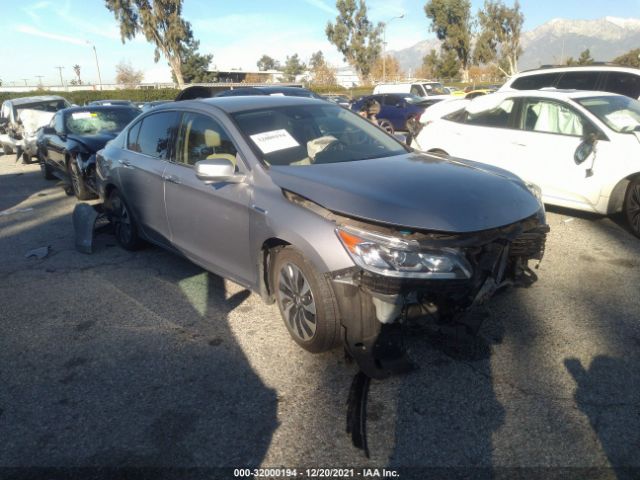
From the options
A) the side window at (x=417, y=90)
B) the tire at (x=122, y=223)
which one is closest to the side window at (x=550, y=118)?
the tire at (x=122, y=223)

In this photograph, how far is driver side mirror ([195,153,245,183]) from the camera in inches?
137

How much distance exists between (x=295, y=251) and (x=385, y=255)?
671 mm

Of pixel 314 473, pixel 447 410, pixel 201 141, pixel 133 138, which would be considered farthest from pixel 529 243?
pixel 133 138

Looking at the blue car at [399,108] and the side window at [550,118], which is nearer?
the side window at [550,118]

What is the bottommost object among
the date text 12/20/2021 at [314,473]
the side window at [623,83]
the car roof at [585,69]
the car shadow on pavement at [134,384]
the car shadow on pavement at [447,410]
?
the car shadow on pavement at [134,384]

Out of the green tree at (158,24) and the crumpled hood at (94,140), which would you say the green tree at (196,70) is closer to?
the green tree at (158,24)

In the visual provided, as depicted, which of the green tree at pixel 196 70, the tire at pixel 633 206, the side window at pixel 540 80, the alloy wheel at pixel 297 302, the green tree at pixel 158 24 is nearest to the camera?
the alloy wheel at pixel 297 302

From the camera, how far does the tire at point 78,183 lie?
317 inches

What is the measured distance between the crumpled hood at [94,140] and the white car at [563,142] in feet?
17.1

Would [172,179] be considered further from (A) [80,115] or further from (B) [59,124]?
(B) [59,124]

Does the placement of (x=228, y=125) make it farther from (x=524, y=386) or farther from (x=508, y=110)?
(x=508, y=110)

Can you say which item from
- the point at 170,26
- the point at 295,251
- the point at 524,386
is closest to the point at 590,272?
the point at 524,386

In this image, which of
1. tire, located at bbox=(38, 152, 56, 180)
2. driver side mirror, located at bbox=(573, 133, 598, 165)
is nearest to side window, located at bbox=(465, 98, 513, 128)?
driver side mirror, located at bbox=(573, 133, 598, 165)

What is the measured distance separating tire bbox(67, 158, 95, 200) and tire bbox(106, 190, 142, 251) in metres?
2.54
